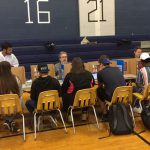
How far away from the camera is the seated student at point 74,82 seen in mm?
4531

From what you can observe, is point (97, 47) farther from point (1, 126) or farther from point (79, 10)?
point (1, 126)

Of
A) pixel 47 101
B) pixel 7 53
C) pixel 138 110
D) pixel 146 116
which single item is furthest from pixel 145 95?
pixel 7 53

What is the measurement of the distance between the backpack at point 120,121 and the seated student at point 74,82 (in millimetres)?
595

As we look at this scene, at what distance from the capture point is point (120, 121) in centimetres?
429

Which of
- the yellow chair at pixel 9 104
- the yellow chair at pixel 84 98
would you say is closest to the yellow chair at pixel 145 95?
the yellow chair at pixel 84 98

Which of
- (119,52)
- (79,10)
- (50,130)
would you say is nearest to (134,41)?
(119,52)

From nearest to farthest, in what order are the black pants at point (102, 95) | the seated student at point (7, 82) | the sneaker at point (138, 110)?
the seated student at point (7, 82)
the black pants at point (102, 95)
the sneaker at point (138, 110)

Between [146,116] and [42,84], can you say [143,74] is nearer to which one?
[146,116]

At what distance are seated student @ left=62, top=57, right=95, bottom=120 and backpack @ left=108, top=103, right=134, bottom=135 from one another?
0.59 metres

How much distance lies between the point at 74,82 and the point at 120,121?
93cm

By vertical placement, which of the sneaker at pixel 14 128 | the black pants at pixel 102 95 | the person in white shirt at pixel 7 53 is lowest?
the sneaker at pixel 14 128

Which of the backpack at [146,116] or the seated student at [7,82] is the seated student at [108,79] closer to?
the backpack at [146,116]

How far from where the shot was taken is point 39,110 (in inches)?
166

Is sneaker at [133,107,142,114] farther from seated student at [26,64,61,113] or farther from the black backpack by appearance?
seated student at [26,64,61,113]
